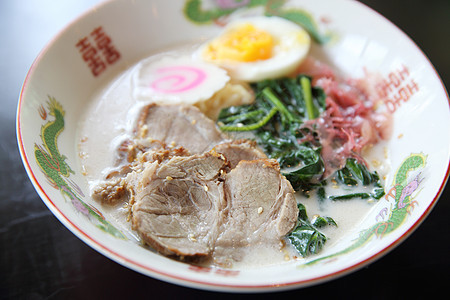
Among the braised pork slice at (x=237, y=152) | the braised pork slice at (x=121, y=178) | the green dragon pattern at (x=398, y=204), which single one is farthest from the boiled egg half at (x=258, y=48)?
the green dragon pattern at (x=398, y=204)

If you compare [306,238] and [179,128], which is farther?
[179,128]

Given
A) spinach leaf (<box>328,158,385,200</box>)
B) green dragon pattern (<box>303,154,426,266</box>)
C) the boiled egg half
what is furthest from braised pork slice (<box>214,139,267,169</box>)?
the boiled egg half

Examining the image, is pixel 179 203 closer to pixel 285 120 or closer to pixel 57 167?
pixel 57 167

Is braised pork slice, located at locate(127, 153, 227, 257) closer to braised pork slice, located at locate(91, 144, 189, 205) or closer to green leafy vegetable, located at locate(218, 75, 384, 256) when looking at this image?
braised pork slice, located at locate(91, 144, 189, 205)

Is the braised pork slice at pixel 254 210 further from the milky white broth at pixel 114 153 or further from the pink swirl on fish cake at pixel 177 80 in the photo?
the pink swirl on fish cake at pixel 177 80

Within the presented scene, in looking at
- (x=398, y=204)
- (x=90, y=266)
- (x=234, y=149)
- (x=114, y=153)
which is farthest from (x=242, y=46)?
(x=90, y=266)

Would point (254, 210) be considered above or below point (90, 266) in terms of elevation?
above
